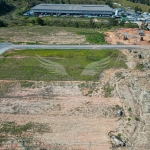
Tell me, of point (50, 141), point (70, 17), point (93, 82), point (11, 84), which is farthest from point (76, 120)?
point (70, 17)

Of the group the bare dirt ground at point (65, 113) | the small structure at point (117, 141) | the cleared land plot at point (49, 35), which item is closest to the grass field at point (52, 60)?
the bare dirt ground at point (65, 113)

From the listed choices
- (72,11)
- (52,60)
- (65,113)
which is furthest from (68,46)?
(72,11)

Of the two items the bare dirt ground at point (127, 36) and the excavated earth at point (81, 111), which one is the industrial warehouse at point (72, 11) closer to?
the bare dirt ground at point (127, 36)

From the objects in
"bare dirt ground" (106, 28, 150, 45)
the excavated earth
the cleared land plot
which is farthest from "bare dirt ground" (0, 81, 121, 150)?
"bare dirt ground" (106, 28, 150, 45)

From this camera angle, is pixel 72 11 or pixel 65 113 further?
pixel 72 11

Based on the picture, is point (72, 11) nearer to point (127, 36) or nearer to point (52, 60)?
point (127, 36)

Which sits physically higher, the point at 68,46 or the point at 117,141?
the point at 68,46

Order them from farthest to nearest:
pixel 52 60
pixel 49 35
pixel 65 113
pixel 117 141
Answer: pixel 49 35, pixel 52 60, pixel 65 113, pixel 117 141
